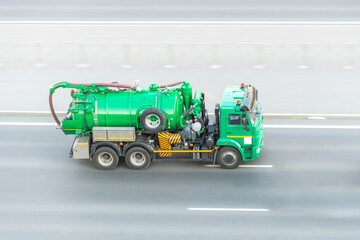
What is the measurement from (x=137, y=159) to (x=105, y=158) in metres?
1.18

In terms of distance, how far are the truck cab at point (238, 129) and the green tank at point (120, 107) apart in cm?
122

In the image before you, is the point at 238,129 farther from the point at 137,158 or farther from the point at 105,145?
the point at 105,145

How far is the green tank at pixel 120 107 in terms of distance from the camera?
22469 millimetres

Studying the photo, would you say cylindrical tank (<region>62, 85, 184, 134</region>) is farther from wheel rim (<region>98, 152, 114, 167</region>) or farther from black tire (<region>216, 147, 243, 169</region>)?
black tire (<region>216, 147, 243, 169</region>)

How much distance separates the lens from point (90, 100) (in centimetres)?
2256

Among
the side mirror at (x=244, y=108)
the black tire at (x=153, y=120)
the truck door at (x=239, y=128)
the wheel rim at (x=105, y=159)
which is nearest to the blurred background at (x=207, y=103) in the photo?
the wheel rim at (x=105, y=159)

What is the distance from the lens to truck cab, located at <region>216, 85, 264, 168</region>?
22422 mm
